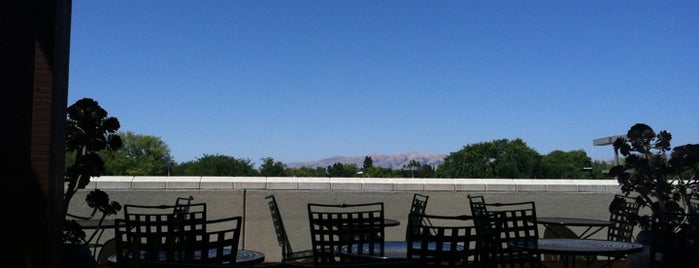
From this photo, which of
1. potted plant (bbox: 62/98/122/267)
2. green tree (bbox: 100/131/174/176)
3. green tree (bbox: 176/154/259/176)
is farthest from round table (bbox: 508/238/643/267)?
green tree (bbox: 100/131/174/176)

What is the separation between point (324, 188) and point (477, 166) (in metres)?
49.8

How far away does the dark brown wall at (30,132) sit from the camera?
10.9 ft

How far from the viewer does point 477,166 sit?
56.0 meters

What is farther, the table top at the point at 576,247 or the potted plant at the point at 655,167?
the potted plant at the point at 655,167

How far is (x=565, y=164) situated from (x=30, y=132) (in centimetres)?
6492

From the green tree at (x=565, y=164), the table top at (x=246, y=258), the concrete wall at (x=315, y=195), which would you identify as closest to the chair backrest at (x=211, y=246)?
the table top at (x=246, y=258)

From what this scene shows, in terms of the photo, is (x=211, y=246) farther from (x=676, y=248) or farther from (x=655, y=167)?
(x=655, y=167)

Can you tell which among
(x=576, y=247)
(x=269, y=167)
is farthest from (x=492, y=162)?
(x=576, y=247)

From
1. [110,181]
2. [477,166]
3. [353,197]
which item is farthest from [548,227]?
[477,166]

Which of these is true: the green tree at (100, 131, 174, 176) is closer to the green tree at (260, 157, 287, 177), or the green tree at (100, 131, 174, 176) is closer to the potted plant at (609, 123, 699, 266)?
the green tree at (260, 157, 287, 177)

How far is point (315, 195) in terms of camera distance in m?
7.12

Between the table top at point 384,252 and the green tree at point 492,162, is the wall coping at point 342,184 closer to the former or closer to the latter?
the table top at point 384,252

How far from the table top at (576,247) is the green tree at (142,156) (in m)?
71.7

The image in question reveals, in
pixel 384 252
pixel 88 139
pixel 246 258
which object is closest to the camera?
pixel 246 258
